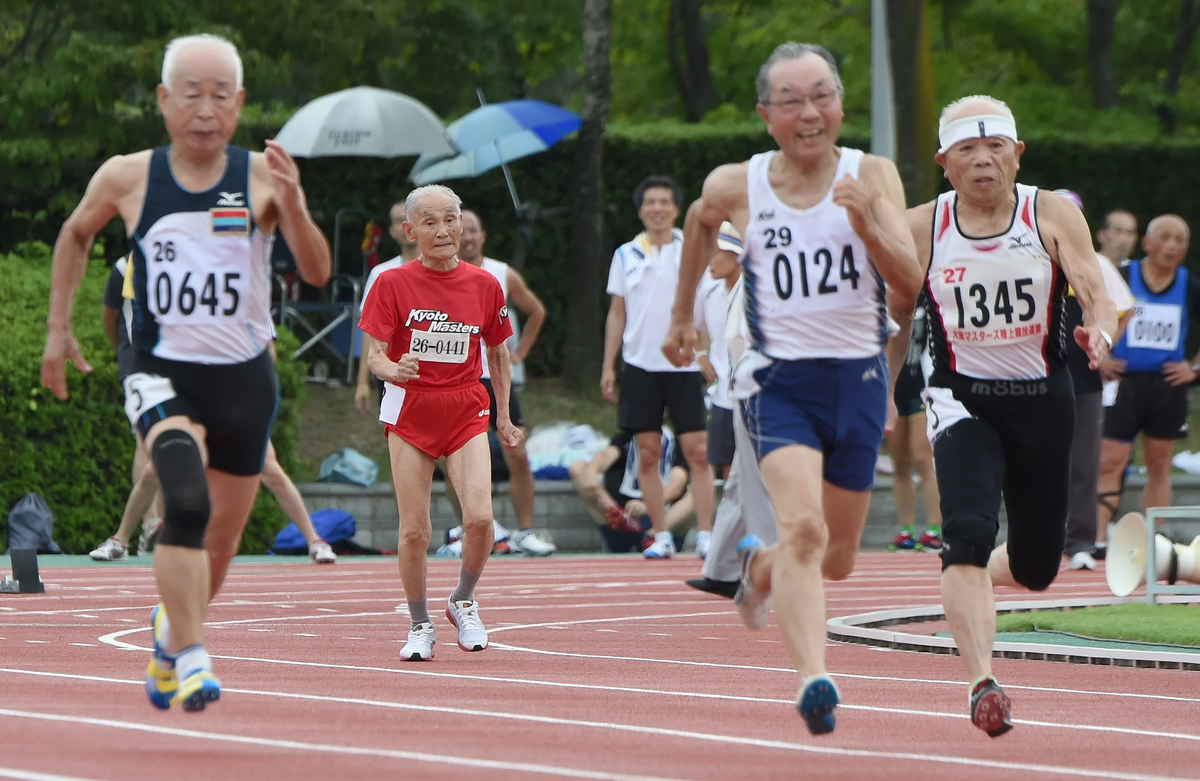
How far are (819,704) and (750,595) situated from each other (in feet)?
5.55

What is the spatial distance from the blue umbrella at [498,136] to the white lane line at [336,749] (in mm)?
15119

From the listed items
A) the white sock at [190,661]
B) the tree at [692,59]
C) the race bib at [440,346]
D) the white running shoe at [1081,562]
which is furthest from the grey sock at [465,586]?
the tree at [692,59]

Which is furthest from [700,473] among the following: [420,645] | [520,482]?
[420,645]

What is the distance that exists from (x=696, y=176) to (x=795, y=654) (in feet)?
61.6

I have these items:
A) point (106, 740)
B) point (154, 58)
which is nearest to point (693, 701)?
point (106, 740)

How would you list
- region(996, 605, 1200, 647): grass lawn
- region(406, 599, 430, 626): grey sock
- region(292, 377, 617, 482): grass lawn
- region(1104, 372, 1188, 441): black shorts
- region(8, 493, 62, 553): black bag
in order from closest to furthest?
1. region(406, 599, 430, 626): grey sock
2. region(996, 605, 1200, 647): grass lawn
3. region(1104, 372, 1188, 441): black shorts
4. region(8, 493, 62, 553): black bag
5. region(292, 377, 617, 482): grass lawn

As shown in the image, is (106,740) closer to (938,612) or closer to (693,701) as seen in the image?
(693,701)

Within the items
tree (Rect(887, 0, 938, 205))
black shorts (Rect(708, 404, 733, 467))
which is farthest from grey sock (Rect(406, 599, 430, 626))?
tree (Rect(887, 0, 938, 205))

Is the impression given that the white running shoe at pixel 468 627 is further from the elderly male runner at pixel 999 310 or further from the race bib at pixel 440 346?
the elderly male runner at pixel 999 310

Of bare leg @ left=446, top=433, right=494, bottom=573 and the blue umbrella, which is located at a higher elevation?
the blue umbrella

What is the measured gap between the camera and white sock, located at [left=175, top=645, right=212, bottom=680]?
254 inches

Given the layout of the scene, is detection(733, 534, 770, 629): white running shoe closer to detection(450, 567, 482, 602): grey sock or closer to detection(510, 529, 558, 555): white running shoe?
detection(450, 567, 482, 602): grey sock

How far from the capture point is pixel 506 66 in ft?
104

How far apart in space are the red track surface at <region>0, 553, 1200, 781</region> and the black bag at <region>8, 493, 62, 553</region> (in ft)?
13.4
